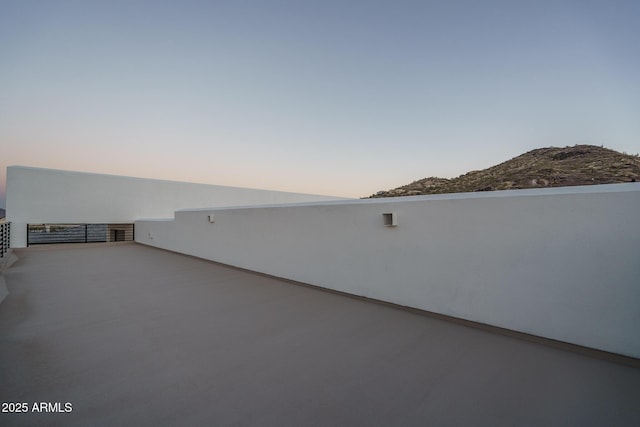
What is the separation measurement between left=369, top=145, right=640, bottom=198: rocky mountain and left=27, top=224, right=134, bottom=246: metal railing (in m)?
10.4

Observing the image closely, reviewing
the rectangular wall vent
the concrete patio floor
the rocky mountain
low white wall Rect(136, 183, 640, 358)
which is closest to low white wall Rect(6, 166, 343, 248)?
the concrete patio floor

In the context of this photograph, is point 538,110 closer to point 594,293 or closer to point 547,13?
point 547,13

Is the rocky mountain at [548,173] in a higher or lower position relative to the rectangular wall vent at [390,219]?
higher

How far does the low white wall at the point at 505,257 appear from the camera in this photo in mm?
1817

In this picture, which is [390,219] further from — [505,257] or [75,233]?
[75,233]

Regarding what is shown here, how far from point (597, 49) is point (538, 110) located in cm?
287

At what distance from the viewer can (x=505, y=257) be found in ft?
7.29

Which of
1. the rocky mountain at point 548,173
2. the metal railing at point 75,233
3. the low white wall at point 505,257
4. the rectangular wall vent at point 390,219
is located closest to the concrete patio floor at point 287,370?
the low white wall at point 505,257

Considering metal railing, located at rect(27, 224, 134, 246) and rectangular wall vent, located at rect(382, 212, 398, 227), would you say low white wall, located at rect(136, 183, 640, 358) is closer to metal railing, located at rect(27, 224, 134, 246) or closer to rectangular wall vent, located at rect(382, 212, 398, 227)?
rectangular wall vent, located at rect(382, 212, 398, 227)

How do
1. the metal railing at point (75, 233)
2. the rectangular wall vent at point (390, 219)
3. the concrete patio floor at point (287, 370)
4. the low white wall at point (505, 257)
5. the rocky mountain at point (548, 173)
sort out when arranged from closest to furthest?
the concrete patio floor at point (287, 370) < the low white wall at point (505, 257) < the rectangular wall vent at point (390, 219) < the rocky mountain at point (548, 173) < the metal railing at point (75, 233)

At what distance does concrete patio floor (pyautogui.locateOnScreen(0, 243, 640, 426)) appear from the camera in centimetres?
128

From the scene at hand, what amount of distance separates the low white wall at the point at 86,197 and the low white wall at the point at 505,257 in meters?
9.92

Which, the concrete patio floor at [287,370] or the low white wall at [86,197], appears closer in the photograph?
the concrete patio floor at [287,370]

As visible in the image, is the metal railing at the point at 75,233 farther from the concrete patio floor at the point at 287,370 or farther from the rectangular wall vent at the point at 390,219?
the rectangular wall vent at the point at 390,219
